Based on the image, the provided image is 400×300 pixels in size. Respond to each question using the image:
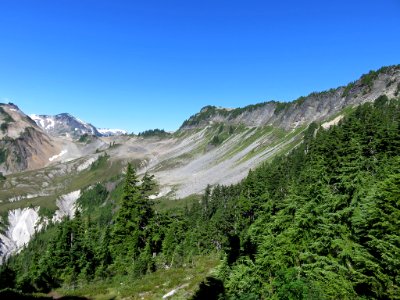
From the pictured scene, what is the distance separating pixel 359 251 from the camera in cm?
1953

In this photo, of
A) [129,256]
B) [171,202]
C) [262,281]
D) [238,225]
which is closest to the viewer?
[262,281]

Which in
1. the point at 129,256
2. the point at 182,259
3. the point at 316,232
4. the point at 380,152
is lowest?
the point at 182,259

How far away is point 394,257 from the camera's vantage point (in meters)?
17.9

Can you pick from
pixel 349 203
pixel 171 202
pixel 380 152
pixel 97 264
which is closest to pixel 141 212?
pixel 97 264

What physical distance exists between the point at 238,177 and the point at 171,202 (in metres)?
42.3

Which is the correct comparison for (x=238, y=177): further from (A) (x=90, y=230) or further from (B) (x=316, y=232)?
(B) (x=316, y=232)

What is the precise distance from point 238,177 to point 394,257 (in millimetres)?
180795

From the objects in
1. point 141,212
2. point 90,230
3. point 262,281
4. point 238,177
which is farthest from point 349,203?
point 238,177

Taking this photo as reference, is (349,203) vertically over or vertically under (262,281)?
over

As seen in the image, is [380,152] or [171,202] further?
[171,202]

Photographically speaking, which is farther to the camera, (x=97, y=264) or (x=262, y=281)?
(x=97, y=264)

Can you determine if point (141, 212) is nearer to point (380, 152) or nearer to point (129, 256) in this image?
point (129, 256)

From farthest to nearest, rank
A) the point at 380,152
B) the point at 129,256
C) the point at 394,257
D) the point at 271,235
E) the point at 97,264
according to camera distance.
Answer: the point at 97,264 < the point at 380,152 < the point at 129,256 < the point at 271,235 < the point at 394,257

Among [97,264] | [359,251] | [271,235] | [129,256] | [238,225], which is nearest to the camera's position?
[359,251]
